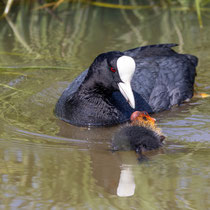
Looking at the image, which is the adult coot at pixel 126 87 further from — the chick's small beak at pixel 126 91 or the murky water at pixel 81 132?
the murky water at pixel 81 132

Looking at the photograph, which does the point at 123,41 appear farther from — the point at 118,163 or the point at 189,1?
the point at 118,163

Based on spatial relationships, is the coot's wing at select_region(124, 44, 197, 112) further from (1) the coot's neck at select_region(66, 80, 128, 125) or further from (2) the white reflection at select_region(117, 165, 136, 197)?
(2) the white reflection at select_region(117, 165, 136, 197)

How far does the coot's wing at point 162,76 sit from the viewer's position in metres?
5.70

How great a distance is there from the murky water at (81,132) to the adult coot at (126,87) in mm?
142

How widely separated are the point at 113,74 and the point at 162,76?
3.64ft

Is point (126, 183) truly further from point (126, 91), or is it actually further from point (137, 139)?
point (126, 91)

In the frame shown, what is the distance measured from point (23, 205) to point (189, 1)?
21.3ft

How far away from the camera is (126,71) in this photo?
15.6ft

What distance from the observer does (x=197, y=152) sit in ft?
14.4

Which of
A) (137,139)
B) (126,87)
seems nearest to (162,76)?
(126,87)

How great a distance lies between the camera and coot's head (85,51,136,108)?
4746 millimetres

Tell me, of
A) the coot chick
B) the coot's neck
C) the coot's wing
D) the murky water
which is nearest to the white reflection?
the murky water

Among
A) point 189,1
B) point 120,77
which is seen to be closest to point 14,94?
point 120,77

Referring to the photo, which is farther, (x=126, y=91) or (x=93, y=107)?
(x=93, y=107)
